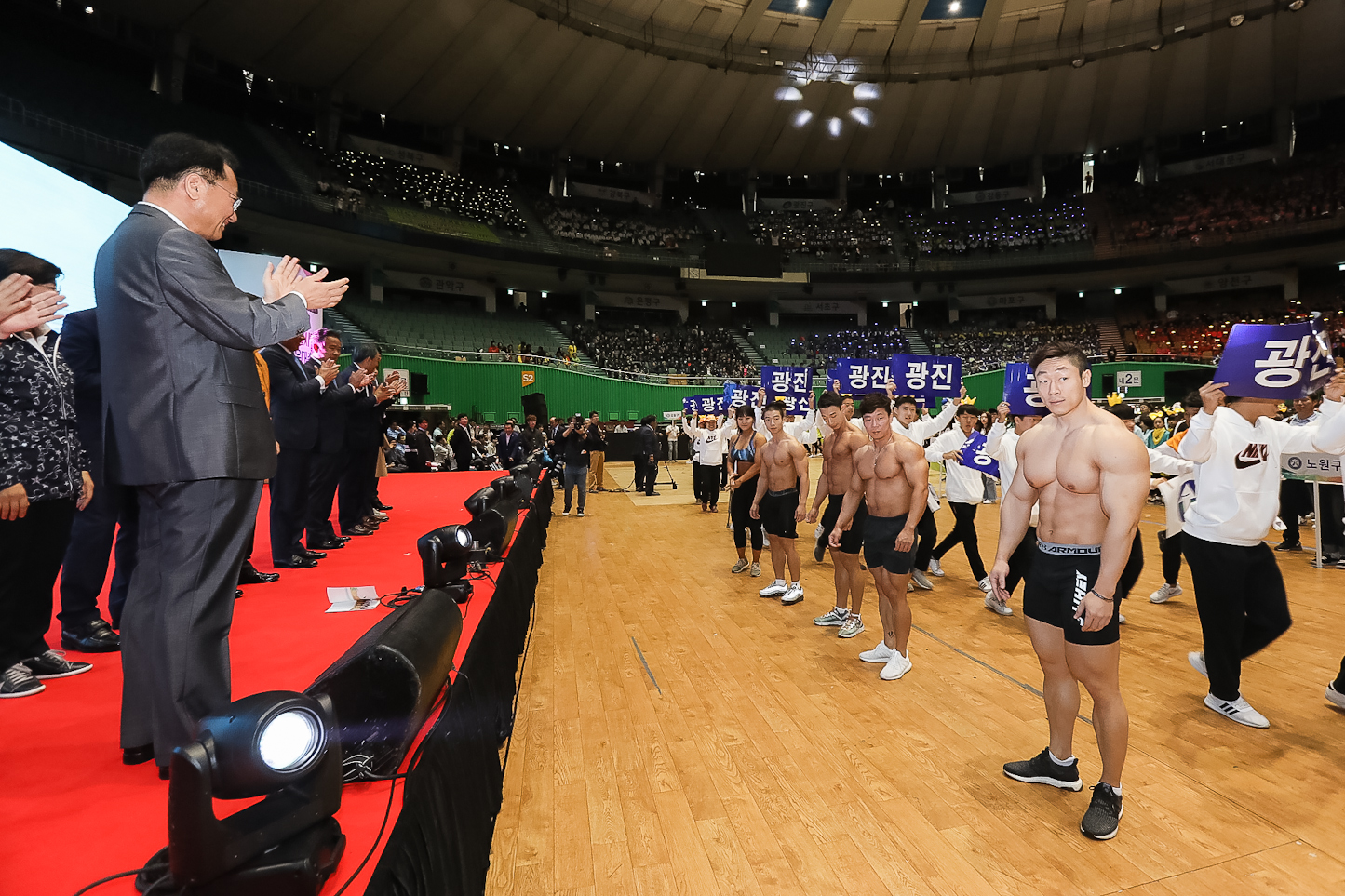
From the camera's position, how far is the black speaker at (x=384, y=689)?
1.71m

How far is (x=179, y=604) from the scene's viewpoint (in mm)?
1604

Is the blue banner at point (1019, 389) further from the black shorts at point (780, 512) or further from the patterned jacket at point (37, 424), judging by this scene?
the patterned jacket at point (37, 424)

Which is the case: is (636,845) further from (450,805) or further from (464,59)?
(464,59)

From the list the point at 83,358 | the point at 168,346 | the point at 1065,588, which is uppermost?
the point at 83,358

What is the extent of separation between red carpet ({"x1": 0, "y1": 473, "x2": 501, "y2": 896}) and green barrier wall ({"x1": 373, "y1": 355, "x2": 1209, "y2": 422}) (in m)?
17.1

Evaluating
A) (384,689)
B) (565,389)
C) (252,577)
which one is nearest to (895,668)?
(384,689)

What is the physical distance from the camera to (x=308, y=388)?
432 centimetres

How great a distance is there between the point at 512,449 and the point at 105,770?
1147 cm

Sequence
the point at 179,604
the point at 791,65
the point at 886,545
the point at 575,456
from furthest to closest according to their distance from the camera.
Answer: the point at 791,65 < the point at 575,456 < the point at 886,545 < the point at 179,604

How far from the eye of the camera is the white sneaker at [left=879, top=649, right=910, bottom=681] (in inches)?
157

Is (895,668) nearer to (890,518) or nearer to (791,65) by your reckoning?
(890,518)

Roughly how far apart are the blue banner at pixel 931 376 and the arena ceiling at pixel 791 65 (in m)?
20.5

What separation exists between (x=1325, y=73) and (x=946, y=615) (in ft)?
115

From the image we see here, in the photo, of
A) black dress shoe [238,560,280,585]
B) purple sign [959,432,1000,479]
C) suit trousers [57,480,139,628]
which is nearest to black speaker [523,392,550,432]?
purple sign [959,432,1000,479]
